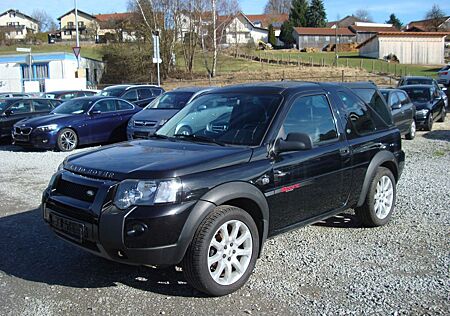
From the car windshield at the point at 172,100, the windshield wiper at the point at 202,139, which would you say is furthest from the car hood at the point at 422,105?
the windshield wiper at the point at 202,139

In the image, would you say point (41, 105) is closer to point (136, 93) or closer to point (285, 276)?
point (136, 93)

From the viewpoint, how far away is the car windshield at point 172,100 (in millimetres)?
13699

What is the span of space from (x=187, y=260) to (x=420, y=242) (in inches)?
113

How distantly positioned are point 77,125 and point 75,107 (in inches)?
33.4

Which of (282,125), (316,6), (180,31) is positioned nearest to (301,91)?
(282,125)

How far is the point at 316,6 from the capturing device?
99000 millimetres

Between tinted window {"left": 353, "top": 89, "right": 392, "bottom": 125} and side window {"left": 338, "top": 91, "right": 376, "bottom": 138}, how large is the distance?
0.61 feet

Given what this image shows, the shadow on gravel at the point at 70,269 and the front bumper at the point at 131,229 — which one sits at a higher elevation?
the front bumper at the point at 131,229

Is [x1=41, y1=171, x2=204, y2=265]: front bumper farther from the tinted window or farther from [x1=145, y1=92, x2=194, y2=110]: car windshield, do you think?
[x1=145, y1=92, x2=194, y2=110]: car windshield

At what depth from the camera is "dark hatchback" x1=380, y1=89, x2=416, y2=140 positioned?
13570 millimetres

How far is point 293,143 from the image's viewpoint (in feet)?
14.8

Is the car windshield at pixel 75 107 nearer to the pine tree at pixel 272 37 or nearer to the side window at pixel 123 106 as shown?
the side window at pixel 123 106

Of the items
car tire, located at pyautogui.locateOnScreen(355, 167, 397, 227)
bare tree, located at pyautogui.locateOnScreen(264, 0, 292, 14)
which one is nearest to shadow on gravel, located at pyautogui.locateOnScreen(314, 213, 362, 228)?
car tire, located at pyautogui.locateOnScreen(355, 167, 397, 227)

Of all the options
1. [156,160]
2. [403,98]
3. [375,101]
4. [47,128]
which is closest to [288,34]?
[403,98]
